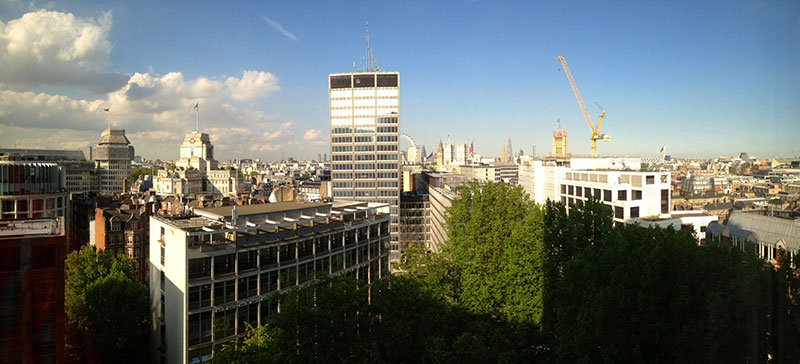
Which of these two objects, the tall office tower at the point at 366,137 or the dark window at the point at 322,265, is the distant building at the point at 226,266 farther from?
the tall office tower at the point at 366,137

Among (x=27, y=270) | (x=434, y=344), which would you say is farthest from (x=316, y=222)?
(x=27, y=270)

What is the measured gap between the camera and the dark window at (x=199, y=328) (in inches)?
529

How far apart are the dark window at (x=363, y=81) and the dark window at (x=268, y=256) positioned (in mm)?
31429

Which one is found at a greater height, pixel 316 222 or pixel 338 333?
pixel 316 222

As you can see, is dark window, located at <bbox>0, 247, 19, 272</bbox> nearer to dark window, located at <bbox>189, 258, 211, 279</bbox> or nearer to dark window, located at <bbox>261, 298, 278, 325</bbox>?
dark window, located at <bbox>189, 258, 211, 279</bbox>

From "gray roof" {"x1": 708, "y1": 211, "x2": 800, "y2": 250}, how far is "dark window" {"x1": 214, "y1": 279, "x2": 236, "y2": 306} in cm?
1408

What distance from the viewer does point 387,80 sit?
4394cm

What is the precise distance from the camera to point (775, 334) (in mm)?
5273

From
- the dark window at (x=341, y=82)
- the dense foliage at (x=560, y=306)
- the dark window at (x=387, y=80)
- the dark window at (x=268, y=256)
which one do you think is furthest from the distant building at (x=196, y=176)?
the dense foliage at (x=560, y=306)

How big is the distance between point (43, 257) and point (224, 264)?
865 centimetres

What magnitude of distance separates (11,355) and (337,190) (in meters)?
38.3

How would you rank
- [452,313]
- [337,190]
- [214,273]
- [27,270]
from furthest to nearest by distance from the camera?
1. [337,190]
2. [214,273]
3. [452,313]
4. [27,270]

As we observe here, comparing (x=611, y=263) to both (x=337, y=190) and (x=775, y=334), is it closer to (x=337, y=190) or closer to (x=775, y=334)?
(x=775, y=334)

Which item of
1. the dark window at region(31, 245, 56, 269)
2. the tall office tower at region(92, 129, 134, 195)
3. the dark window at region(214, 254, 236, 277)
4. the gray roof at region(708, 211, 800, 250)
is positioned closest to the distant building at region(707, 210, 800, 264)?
the gray roof at region(708, 211, 800, 250)
